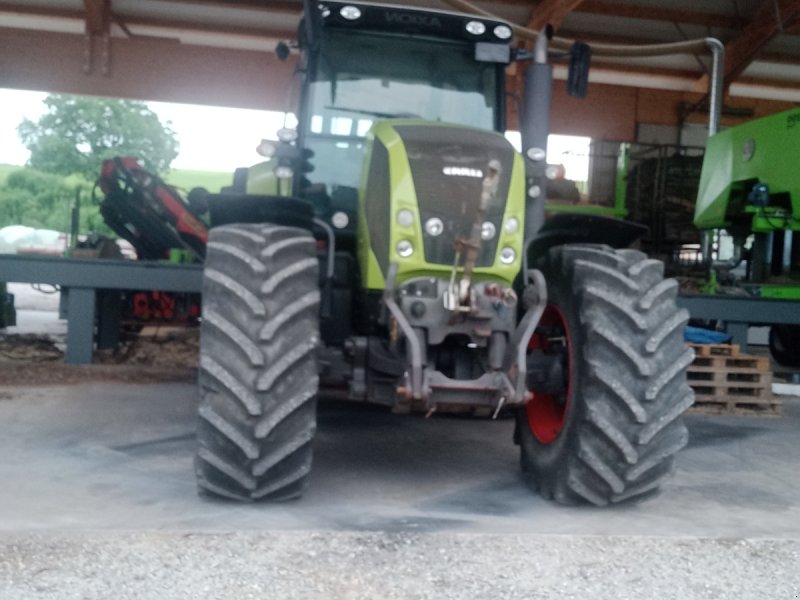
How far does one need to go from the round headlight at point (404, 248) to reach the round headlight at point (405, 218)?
0.27ft

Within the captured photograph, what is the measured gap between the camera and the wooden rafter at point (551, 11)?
587 inches

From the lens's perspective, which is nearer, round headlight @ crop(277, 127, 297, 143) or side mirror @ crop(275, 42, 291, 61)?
round headlight @ crop(277, 127, 297, 143)

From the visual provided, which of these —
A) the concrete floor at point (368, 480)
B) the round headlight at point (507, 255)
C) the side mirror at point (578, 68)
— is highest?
the side mirror at point (578, 68)

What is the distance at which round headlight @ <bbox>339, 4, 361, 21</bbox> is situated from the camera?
543 centimetres

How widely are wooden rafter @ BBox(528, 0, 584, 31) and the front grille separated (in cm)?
1081

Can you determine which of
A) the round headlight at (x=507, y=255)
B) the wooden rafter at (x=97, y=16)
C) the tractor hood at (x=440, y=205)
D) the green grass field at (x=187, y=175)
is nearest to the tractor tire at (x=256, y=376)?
the tractor hood at (x=440, y=205)

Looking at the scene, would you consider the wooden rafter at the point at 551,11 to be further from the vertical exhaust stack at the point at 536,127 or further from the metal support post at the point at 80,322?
the vertical exhaust stack at the point at 536,127

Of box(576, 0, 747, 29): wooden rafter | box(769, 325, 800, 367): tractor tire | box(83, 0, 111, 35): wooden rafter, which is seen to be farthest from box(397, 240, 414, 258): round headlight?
box(83, 0, 111, 35): wooden rafter

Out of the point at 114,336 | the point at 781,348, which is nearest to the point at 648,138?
the point at 781,348

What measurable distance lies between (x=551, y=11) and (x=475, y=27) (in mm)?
10276

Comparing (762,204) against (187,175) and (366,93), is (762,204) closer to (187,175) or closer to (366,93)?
(366,93)

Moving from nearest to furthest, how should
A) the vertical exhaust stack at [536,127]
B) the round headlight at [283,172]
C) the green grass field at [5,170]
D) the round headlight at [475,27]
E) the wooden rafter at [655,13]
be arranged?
1. the vertical exhaust stack at [536,127]
2. the round headlight at [283,172]
3. the round headlight at [475,27]
4. the wooden rafter at [655,13]
5. the green grass field at [5,170]

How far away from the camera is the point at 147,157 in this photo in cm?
3175

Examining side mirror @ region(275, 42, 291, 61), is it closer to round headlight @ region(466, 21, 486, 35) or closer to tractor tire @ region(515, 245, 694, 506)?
round headlight @ region(466, 21, 486, 35)
